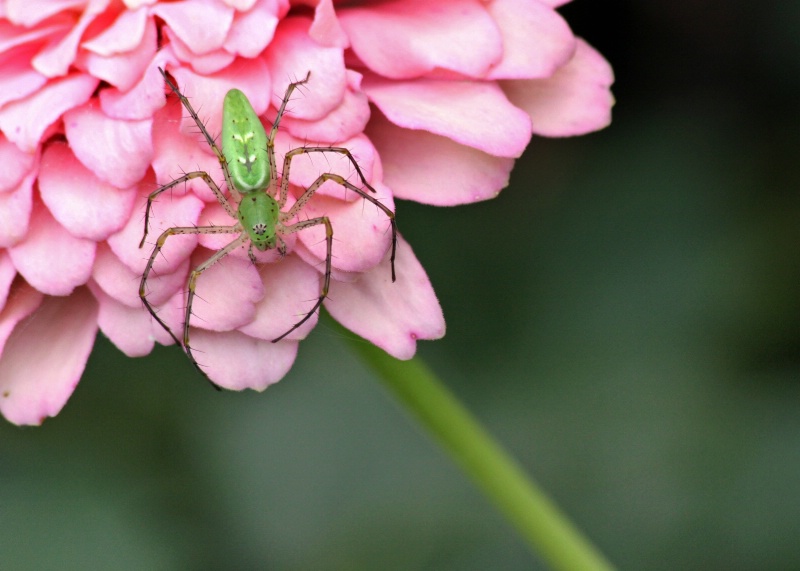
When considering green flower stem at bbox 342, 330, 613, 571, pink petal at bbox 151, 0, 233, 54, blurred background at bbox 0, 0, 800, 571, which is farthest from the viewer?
blurred background at bbox 0, 0, 800, 571

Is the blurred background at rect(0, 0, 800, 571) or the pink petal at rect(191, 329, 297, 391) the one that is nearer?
the pink petal at rect(191, 329, 297, 391)

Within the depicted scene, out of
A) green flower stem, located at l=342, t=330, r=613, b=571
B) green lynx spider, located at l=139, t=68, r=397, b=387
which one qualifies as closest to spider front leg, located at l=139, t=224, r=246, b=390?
green lynx spider, located at l=139, t=68, r=397, b=387

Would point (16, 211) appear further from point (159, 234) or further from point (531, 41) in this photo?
point (531, 41)

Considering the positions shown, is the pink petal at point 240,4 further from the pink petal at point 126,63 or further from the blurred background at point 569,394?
the blurred background at point 569,394

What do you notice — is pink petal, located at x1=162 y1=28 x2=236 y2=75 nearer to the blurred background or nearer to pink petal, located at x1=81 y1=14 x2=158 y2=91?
pink petal, located at x1=81 y1=14 x2=158 y2=91

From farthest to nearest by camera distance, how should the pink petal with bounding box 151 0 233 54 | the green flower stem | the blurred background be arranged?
the blurred background < the green flower stem < the pink petal with bounding box 151 0 233 54

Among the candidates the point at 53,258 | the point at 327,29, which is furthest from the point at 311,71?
the point at 53,258
